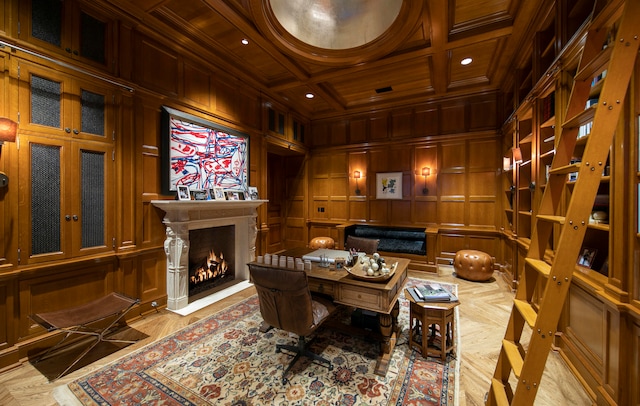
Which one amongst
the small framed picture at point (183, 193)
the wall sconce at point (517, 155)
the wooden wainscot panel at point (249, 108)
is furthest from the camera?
the wooden wainscot panel at point (249, 108)

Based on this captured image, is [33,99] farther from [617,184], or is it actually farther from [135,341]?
[617,184]

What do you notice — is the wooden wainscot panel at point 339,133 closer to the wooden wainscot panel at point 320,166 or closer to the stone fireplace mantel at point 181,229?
the wooden wainscot panel at point 320,166

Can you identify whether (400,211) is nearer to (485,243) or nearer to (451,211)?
(451,211)

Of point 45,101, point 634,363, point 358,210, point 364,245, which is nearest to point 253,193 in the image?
point 364,245

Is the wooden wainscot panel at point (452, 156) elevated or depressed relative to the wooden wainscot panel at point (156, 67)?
depressed

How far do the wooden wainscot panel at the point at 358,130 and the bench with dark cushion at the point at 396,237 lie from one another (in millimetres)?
2214

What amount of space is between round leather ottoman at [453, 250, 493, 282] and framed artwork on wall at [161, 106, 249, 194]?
4.17 meters

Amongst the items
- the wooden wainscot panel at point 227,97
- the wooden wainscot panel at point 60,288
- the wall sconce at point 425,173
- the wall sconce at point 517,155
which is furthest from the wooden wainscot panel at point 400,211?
the wooden wainscot panel at point 60,288

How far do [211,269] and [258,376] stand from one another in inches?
96.3

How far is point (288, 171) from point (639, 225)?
21.1 feet

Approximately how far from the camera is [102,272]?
9.09ft

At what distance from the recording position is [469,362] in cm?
225

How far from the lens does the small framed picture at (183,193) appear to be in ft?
11.1

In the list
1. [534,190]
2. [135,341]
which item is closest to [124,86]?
[135,341]
